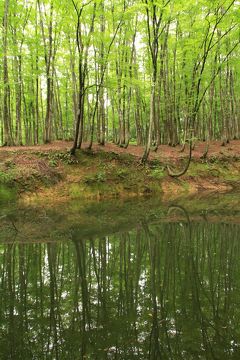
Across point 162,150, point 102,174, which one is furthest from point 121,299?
point 162,150

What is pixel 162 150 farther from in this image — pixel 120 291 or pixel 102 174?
pixel 120 291

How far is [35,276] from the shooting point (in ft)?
21.1

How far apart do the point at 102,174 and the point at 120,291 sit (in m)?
13.3

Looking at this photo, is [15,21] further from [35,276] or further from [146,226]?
[35,276]

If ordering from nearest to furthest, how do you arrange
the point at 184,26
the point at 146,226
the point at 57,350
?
the point at 57,350 < the point at 146,226 < the point at 184,26

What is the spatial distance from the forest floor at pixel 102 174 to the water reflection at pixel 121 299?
8694 mm

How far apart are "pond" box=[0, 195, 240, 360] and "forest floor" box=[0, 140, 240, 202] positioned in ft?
21.1

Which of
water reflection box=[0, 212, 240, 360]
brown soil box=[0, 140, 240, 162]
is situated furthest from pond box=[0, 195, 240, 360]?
brown soil box=[0, 140, 240, 162]

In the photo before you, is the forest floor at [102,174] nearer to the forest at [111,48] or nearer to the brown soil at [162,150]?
the brown soil at [162,150]

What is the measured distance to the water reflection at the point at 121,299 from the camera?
12.9ft

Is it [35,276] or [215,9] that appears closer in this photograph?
[35,276]

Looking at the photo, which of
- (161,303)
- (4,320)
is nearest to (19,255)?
(4,320)

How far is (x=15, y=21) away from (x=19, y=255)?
17.1 m

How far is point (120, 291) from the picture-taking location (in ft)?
18.4
